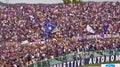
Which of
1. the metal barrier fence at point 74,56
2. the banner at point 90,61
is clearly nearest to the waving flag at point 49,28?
the banner at point 90,61

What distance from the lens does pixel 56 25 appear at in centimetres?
5606

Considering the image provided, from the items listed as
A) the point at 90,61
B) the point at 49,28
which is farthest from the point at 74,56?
the point at 49,28

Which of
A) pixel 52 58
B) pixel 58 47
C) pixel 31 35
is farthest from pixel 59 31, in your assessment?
pixel 52 58

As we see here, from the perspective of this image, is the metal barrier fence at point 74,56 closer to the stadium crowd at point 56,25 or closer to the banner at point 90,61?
the banner at point 90,61

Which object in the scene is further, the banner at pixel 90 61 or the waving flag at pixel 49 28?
the waving flag at pixel 49 28

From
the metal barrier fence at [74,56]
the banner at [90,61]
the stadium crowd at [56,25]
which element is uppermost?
the stadium crowd at [56,25]

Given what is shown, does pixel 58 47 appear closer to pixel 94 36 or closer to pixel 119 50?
pixel 119 50

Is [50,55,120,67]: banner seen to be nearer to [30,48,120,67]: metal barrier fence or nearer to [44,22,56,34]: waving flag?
[30,48,120,67]: metal barrier fence

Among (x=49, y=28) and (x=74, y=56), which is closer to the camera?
(x=74, y=56)

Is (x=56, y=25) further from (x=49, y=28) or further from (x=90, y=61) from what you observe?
(x=90, y=61)

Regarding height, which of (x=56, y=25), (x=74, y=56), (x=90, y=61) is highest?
(x=56, y=25)

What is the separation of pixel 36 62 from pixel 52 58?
51.9 inches

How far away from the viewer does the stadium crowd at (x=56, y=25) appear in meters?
41.9

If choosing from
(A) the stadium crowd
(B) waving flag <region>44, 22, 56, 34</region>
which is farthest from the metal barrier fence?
(B) waving flag <region>44, 22, 56, 34</region>
